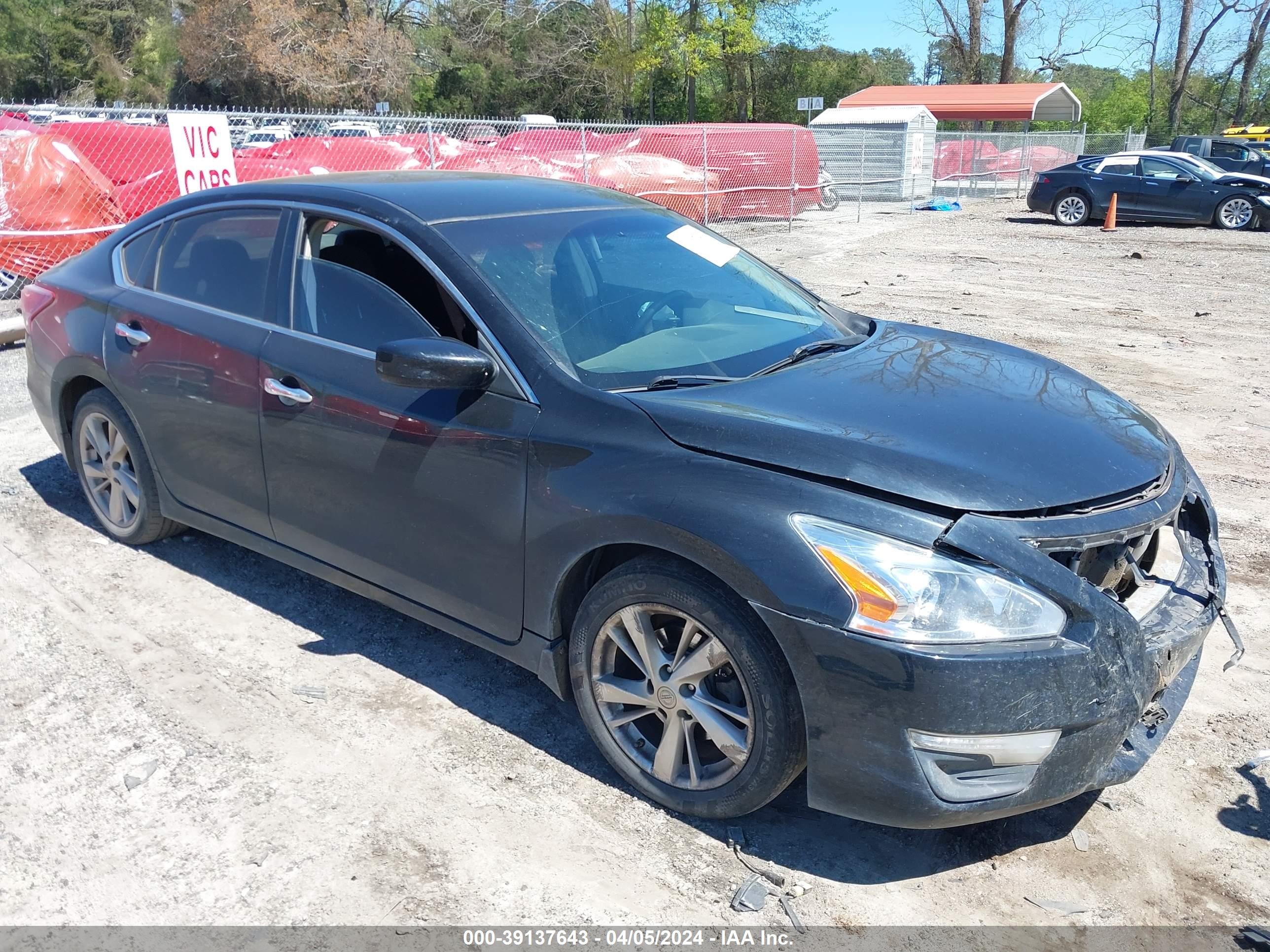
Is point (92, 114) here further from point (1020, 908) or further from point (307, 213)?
point (1020, 908)

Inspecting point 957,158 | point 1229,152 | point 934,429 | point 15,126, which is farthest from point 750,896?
point 1229,152

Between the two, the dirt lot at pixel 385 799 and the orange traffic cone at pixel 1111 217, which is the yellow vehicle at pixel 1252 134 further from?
the dirt lot at pixel 385 799

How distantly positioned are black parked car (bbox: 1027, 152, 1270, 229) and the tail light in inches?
810

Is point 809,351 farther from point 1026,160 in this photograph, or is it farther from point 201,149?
point 1026,160

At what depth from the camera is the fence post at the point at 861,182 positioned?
2333cm

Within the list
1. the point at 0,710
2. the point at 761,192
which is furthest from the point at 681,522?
the point at 761,192

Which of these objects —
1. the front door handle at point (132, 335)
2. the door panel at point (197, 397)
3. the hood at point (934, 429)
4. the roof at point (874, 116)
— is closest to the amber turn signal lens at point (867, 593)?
the hood at point (934, 429)

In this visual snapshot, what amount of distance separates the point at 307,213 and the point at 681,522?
80.3 inches

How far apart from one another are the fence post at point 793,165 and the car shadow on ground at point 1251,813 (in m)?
18.4

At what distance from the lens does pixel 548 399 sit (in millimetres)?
3150

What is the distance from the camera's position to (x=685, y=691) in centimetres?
293

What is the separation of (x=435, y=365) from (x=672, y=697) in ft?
3.89

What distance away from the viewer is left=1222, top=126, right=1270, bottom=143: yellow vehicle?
3806 centimetres

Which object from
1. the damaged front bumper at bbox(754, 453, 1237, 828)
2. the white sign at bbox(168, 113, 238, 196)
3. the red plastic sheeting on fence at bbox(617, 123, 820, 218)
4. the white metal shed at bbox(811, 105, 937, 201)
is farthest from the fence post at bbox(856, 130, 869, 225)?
the damaged front bumper at bbox(754, 453, 1237, 828)
